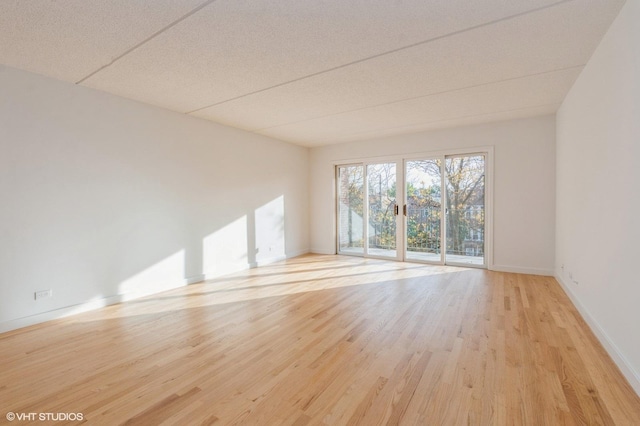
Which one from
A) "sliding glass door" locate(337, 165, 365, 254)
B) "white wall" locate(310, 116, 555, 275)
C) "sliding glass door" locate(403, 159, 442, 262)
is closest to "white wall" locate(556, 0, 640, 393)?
"white wall" locate(310, 116, 555, 275)

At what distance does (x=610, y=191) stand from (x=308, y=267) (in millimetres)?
4186

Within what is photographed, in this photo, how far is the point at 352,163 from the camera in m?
6.45

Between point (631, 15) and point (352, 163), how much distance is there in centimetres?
475

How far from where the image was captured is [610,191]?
223 cm

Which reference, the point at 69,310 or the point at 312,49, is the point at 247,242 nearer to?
the point at 69,310

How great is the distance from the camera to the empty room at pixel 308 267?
1.85 meters

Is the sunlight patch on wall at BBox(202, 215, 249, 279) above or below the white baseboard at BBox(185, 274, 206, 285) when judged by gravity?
above

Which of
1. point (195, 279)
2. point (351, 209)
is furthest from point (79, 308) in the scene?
point (351, 209)

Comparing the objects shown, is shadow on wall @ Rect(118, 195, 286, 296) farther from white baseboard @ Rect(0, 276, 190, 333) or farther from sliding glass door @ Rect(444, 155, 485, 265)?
sliding glass door @ Rect(444, 155, 485, 265)

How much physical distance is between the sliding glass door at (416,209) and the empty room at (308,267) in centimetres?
6

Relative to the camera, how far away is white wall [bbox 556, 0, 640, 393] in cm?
185

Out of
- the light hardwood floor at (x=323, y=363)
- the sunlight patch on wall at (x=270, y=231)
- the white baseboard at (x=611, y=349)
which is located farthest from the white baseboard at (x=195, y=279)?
the white baseboard at (x=611, y=349)

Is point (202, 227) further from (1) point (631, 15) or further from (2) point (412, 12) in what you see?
(1) point (631, 15)

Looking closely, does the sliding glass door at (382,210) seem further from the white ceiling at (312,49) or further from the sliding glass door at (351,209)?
the white ceiling at (312,49)
